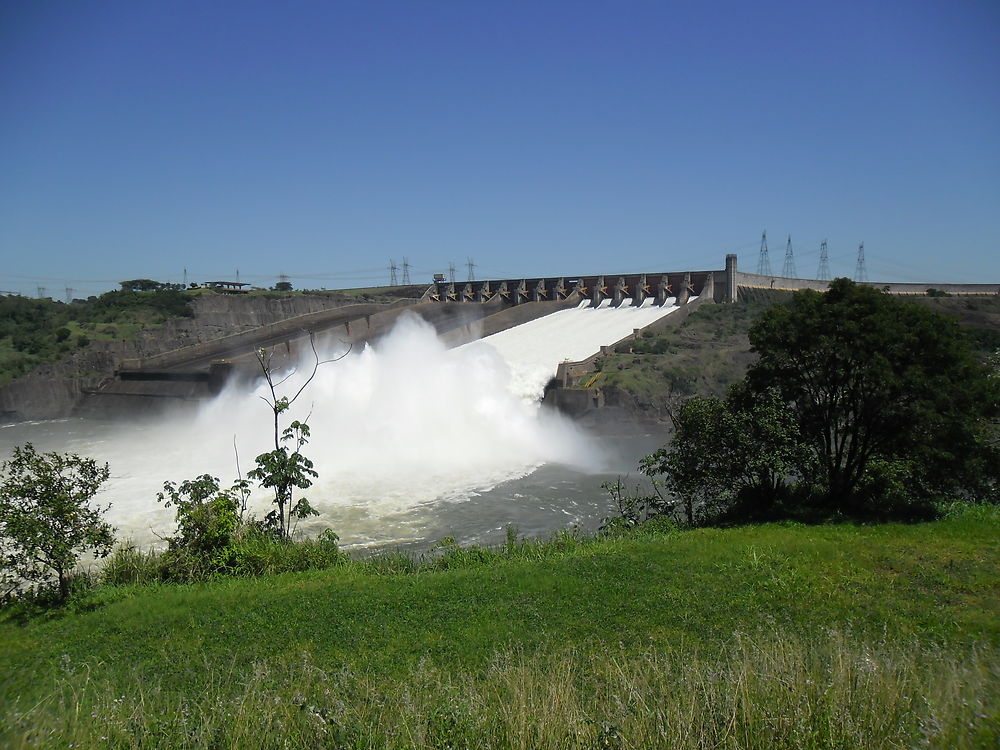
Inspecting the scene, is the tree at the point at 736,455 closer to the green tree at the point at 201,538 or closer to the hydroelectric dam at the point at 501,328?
the green tree at the point at 201,538

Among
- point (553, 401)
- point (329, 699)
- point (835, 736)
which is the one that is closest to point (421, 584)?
point (329, 699)

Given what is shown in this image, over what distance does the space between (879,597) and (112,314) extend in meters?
47.1

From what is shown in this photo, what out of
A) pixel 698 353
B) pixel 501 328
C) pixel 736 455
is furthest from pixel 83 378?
pixel 736 455

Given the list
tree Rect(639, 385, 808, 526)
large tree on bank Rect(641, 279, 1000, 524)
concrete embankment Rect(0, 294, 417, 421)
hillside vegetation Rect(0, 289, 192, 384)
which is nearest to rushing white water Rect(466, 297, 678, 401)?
concrete embankment Rect(0, 294, 417, 421)

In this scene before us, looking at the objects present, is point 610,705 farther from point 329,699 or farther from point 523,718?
point 329,699

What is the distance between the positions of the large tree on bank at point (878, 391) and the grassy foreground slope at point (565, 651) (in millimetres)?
1163

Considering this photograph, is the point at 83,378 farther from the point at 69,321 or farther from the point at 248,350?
the point at 69,321

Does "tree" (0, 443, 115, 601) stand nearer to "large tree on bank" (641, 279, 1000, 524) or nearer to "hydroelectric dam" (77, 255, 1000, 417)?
"large tree on bank" (641, 279, 1000, 524)

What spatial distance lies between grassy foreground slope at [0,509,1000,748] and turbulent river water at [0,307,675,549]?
5.37m

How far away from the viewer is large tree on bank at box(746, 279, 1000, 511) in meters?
10.8

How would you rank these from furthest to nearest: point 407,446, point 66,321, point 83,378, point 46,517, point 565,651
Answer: point 66,321 < point 83,378 < point 407,446 < point 46,517 < point 565,651

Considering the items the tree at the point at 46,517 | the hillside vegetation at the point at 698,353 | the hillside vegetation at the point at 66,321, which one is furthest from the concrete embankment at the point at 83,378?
the tree at the point at 46,517

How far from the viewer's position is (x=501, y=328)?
129ft

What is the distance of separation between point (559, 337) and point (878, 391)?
24.8 meters
